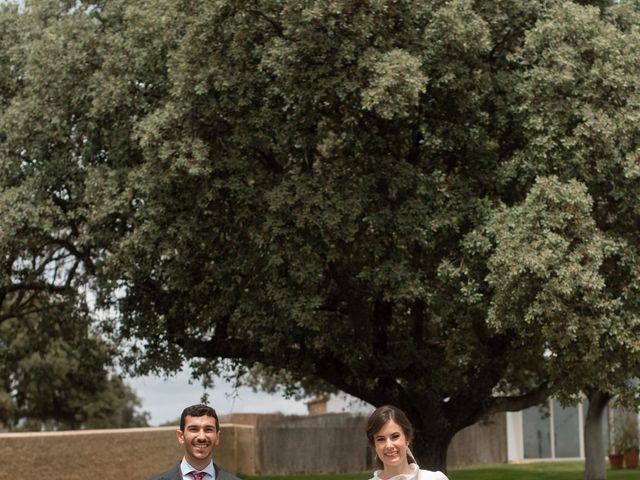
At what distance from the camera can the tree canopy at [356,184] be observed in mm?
19547

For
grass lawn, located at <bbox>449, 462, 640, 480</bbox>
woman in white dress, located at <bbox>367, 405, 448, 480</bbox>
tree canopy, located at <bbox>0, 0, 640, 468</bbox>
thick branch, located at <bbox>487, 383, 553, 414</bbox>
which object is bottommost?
grass lawn, located at <bbox>449, 462, 640, 480</bbox>

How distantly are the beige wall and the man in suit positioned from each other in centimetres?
1430

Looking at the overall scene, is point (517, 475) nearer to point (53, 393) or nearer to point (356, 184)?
point (356, 184)

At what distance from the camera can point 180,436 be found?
5117 millimetres

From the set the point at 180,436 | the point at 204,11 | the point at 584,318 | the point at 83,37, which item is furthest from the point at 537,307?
the point at 180,436

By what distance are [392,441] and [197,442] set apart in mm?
854

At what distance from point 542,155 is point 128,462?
930 cm

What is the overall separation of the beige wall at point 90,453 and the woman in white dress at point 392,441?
14615 mm

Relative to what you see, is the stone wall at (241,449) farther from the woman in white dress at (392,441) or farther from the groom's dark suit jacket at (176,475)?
the woman in white dress at (392,441)

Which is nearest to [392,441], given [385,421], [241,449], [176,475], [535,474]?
[385,421]

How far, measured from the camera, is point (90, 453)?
20.3 metres

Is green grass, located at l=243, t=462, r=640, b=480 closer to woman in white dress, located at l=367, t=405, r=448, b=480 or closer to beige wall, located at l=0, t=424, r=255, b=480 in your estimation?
beige wall, located at l=0, t=424, r=255, b=480

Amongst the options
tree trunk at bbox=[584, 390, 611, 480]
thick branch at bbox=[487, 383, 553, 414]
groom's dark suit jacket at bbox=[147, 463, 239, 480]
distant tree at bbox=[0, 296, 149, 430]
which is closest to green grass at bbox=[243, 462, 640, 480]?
tree trunk at bbox=[584, 390, 611, 480]

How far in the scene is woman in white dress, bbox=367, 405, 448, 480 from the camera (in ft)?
16.5
